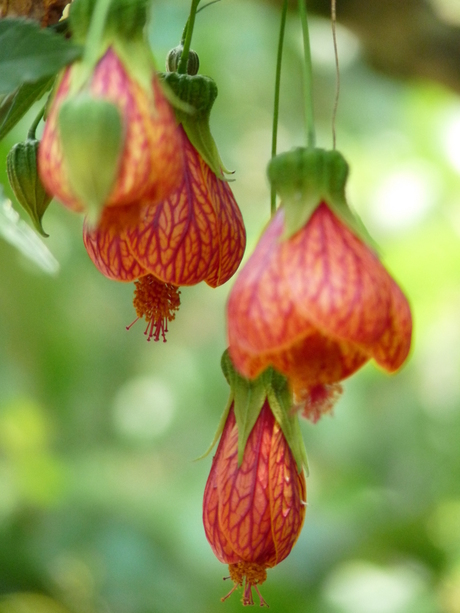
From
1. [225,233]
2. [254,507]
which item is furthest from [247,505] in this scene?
[225,233]

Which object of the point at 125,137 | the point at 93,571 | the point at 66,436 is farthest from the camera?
the point at 66,436

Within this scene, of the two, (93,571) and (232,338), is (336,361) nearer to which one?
(232,338)

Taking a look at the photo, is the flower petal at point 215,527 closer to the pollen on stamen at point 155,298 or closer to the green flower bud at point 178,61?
the pollen on stamen at point 155,298

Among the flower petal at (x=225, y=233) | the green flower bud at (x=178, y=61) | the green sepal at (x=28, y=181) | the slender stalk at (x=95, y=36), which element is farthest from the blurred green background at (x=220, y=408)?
the slender stalk at (x=95, y=36)

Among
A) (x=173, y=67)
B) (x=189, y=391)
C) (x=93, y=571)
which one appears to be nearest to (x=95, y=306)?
(x=189, y=391)

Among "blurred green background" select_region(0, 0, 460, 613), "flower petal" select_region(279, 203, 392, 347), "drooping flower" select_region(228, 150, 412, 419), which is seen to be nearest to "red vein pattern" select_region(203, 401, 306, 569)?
"drooping flower" select_region(228, 150, 412, 419)
